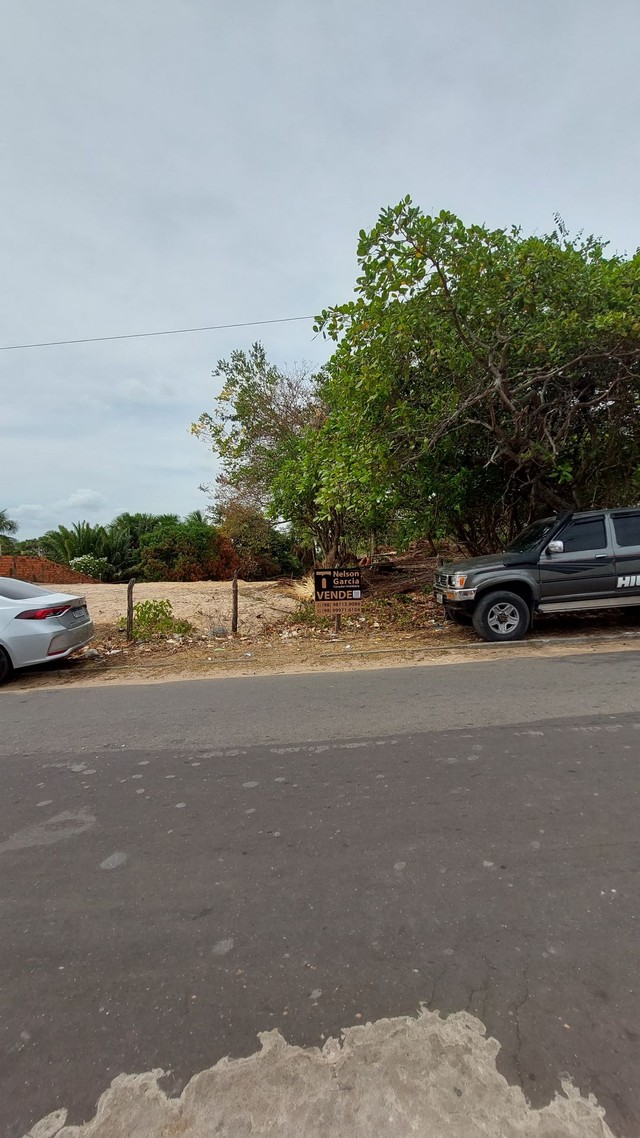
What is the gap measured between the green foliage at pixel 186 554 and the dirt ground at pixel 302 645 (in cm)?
1183

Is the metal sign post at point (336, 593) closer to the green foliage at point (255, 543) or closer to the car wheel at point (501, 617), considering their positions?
the car wheel at point (501, 617)

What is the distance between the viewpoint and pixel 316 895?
8.96 feet

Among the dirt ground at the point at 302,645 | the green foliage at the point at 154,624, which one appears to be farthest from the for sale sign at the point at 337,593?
the green foliage at the point at 154,624

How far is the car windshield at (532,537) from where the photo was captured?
9.12m

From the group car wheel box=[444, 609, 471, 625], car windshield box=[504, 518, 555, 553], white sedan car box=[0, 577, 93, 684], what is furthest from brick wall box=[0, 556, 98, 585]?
car windshield box=[504, 518, 555, 553]

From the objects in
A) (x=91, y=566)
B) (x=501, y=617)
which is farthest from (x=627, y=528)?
(x=91, y=566)

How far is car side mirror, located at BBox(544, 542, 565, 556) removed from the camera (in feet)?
28.5

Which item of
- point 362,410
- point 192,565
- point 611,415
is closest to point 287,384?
point 362,410

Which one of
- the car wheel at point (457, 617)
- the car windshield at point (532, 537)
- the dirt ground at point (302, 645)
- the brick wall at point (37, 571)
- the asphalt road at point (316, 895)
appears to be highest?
the brick wall at point (37, 571)

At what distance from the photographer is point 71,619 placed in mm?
8352

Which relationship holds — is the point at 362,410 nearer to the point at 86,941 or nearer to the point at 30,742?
the point at 30,742

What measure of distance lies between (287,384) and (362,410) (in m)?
7.47

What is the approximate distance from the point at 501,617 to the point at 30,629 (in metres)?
6.61

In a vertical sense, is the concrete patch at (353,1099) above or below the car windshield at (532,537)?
below
